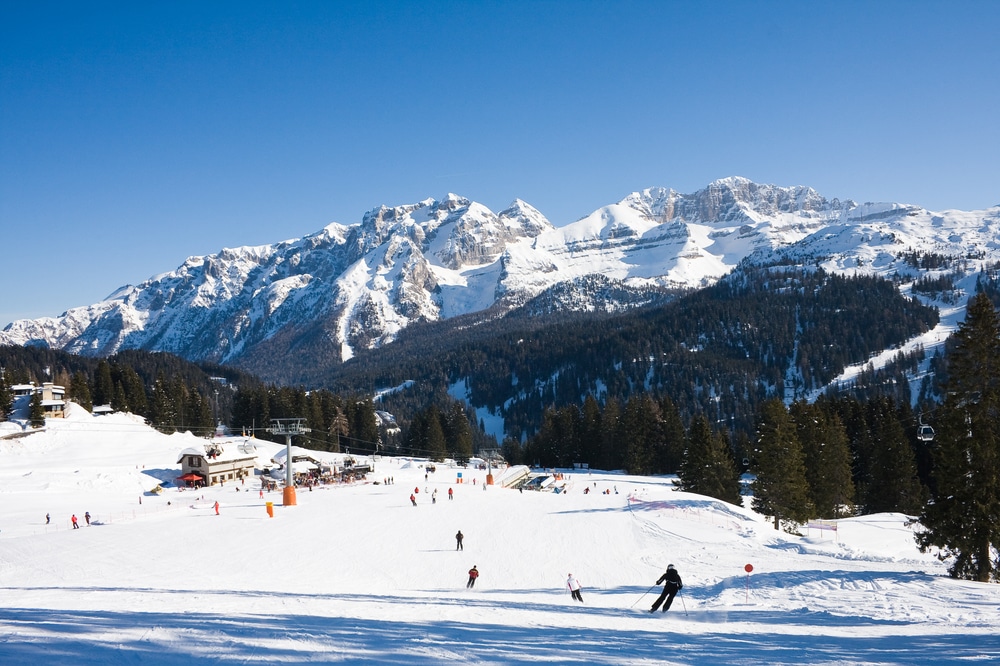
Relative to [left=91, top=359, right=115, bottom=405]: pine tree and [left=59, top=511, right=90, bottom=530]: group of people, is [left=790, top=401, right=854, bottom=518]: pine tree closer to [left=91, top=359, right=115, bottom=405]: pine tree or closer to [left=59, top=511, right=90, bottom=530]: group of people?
[left=59, top=511, right=90, bottom=530]: group of people

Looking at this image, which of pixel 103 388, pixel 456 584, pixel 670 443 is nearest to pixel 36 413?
pixel 103 388

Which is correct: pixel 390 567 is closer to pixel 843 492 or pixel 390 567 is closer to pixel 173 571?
pixel 173 571

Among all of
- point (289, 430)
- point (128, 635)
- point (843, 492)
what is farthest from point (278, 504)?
point (843, 492)

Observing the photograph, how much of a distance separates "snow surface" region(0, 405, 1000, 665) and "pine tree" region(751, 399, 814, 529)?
247 cm

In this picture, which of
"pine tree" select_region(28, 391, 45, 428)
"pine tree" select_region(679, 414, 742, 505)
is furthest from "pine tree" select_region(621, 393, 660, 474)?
"pine tree" select_region(28, 391, 45, 428)

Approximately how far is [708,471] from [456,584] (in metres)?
41.6

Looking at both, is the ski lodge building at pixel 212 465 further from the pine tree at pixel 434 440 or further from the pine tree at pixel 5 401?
the pine tree at pixel 5 401

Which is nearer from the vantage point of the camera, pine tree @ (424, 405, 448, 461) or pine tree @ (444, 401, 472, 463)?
pine tree @ (424, 405, 448, 461)

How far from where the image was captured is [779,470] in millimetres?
49094

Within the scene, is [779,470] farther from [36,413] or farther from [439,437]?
[36,413]

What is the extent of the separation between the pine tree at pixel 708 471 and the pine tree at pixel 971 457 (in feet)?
113

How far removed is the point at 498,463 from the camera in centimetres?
8675

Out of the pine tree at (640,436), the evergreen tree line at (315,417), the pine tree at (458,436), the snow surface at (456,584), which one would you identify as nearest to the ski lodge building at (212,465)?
the snow surface at (456,584)

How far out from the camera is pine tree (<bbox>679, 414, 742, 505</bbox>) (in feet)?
196
